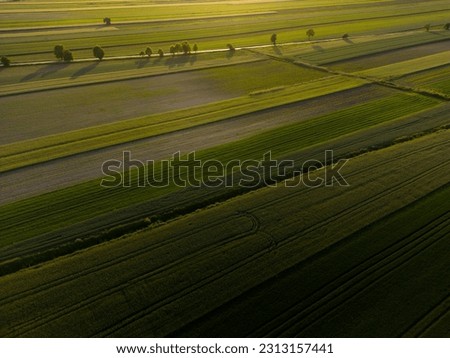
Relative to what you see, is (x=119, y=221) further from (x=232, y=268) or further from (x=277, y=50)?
(x=277, y=50)

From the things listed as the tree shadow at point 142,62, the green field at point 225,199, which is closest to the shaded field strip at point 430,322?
the green field at point 225,199

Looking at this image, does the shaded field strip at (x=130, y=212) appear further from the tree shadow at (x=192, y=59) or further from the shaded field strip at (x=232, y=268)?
the tree shadow at (x=192, y=59)

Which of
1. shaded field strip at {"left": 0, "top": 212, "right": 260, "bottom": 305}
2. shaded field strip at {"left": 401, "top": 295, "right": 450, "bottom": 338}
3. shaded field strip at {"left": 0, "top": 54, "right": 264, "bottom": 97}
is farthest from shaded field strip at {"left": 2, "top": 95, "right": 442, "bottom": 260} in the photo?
shaded field strip at {"left": 0, "top": 54, "right": 264, "bottom": 97}

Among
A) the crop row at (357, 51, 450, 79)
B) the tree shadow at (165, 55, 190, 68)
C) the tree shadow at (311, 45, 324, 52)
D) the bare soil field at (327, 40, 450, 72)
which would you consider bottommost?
the crop row at (357, 51, 450, 79)

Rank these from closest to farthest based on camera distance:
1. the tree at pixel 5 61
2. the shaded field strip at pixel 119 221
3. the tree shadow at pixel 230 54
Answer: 1. the shaded field strip at pixel 119 221
2. the tree at pixel 5 61
3. the tree shadow at pixel 230 54

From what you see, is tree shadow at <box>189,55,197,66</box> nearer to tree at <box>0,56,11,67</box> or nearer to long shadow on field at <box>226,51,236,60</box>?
long shadow on field at <box>226,51,236,60</box>
